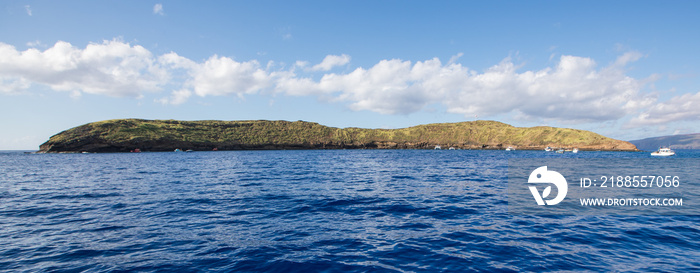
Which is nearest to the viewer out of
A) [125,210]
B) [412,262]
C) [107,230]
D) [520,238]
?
[412,262]

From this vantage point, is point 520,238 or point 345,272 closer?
point 345,272

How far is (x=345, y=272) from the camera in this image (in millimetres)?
9391

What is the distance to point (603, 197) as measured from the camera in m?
23.4

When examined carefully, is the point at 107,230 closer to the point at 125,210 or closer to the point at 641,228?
the point at 125,210

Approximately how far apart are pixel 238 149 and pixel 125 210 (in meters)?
180

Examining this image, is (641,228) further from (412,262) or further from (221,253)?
(221,253)

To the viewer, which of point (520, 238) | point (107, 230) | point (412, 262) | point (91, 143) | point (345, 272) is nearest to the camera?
point (345, 272)

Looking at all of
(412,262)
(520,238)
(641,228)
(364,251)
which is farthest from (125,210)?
(641,228)

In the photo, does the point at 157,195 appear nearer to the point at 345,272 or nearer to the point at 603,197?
the point at 345,272

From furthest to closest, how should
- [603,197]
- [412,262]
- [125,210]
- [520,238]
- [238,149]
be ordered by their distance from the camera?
[238,149] → [603,197] → [125,210] → [520,238] → [412,262]

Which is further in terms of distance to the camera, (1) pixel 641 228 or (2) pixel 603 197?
(2) pixel 603 197

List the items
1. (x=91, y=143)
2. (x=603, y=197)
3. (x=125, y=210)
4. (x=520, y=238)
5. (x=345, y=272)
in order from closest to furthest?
(x=345, y=272) → (x=520, y=238) → (x=125, y=210) → (x=603, y=197) → (x=91, y=143)

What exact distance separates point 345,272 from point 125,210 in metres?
17.1

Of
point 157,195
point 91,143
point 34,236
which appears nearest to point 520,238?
point 34,236
